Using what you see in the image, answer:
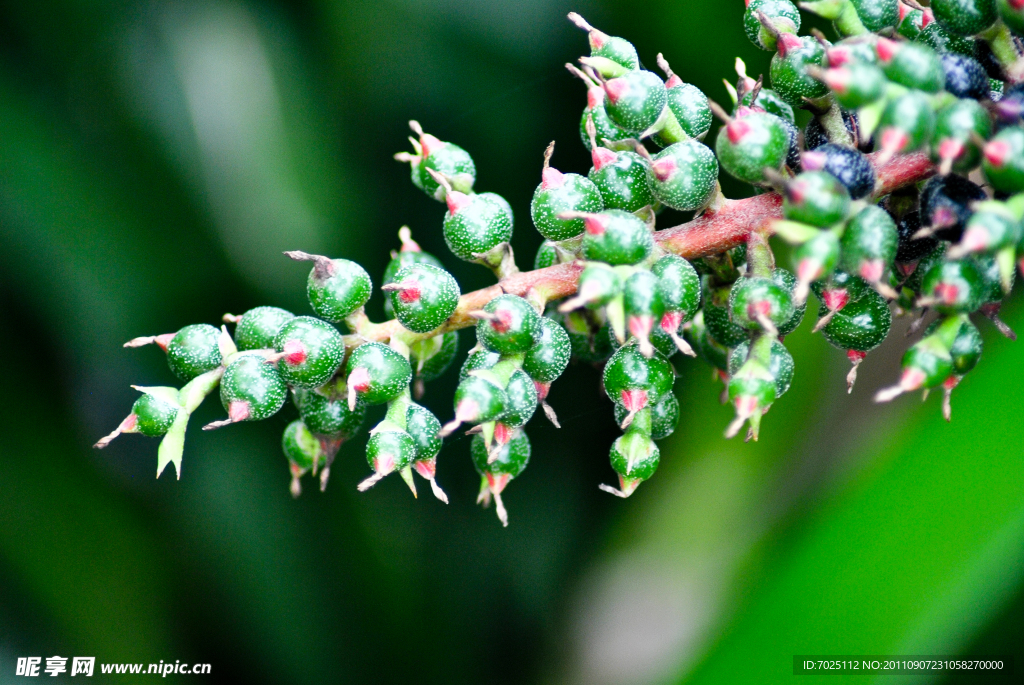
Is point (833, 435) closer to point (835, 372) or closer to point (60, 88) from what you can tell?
point (835, 372)

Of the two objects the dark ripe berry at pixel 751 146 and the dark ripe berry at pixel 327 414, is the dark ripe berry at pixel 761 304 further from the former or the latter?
the dark ripe berry at pixel 327 414

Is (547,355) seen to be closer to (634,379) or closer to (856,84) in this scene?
(634,379)

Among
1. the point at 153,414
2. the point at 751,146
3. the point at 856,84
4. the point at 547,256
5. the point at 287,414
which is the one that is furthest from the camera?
the point at 287,414

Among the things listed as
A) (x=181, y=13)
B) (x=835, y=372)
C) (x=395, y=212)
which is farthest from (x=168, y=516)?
(x=835, y=372)

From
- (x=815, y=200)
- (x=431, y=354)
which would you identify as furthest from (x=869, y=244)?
(x=431, y=354)

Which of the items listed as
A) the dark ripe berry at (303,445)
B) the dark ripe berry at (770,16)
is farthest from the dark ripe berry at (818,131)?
the dark ripe berry at (303,445)

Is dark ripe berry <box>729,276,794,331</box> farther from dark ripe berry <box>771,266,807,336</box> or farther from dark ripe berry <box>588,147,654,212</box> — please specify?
dark ripe berry <box>588,147,654,212</box>
